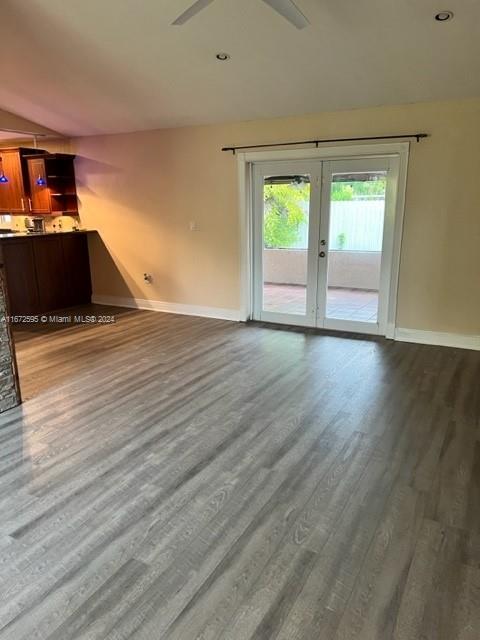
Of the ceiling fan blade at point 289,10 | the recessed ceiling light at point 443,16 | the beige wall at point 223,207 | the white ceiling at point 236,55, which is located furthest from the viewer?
the beige wall at point 223,207

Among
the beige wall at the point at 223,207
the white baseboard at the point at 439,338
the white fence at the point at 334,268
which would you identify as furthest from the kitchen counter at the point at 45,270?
the white baseboard at the point at 439,338

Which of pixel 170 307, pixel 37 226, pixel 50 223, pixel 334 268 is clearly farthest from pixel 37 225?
pixel 334 268

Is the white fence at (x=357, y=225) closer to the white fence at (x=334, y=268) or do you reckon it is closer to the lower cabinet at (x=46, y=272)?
the white fence at (x=334, y=268)

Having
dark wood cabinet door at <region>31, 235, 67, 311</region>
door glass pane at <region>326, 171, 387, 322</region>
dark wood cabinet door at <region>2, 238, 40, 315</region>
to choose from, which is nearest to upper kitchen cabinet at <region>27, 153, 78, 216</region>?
dark wood cabinet door at <region>31, 235, 67, 311</region>

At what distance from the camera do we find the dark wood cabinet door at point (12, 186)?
6945 millimetres

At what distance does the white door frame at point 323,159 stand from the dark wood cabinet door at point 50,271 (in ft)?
9.32

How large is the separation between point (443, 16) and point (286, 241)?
2.79 meters

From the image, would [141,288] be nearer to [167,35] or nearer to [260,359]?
[260,359]

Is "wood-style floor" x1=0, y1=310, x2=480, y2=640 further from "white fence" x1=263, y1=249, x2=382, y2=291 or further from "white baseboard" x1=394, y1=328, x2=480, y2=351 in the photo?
"white fence" x1=263, y1=249, x2=382, y2=291

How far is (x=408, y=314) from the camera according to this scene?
4.93m

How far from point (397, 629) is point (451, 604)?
0.26 metres

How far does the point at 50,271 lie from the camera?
21.1 ft

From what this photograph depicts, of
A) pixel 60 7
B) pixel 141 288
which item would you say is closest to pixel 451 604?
pixel 60 7

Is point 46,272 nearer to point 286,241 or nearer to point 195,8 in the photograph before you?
point 286,241
